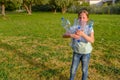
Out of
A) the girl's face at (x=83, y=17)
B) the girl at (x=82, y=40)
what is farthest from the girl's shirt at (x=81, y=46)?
the girl's face at (x=83, y=17)

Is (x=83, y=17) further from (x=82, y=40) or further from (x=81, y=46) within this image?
(x=81, y=46)

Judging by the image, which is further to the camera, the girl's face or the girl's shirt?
the girl's shirt

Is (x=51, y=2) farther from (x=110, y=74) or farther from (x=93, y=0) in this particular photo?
(x=110, y=74)

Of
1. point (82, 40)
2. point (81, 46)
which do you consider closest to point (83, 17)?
point (82, 40)

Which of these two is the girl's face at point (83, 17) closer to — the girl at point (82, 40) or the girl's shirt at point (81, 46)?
the girl at point (82, 40)

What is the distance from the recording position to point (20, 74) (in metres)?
7.92

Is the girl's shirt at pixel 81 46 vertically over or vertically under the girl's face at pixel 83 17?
under

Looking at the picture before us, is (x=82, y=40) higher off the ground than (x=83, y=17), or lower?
lower

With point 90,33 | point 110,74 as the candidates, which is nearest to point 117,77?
point 110,74

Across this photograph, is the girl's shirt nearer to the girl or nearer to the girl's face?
the girl

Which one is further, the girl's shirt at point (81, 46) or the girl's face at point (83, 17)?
the girl's shirt at point (81, 46)

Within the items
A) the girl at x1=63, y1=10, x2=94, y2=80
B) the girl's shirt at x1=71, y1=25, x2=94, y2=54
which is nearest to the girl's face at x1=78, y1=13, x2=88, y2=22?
the girl at x1=63, y1=10, x2=94, y2=80

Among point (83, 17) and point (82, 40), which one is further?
point (82, 40)

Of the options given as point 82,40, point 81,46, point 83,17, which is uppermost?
point 83,17
